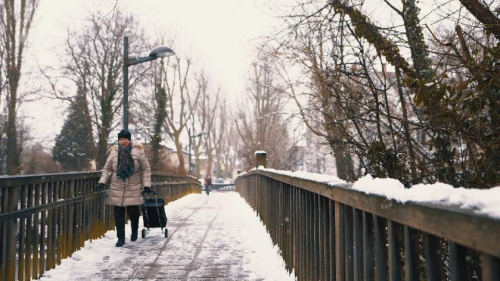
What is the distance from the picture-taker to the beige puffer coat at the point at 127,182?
7.57m

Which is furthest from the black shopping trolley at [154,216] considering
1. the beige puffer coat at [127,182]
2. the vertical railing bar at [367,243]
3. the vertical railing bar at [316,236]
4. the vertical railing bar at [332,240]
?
the vertical railing bar at [367,243]

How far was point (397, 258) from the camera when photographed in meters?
2.04

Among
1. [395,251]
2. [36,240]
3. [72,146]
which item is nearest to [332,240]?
[395,251]

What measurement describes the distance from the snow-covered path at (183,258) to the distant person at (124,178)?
518 millimetres

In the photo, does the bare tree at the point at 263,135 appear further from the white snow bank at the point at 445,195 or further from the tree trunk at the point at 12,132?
the white snow bank at the point at 445,195

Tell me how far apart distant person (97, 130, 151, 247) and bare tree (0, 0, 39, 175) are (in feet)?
73.0

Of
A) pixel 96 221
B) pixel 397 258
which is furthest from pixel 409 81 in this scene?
pixel 96 221

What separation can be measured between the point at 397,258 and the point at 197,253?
503 cm

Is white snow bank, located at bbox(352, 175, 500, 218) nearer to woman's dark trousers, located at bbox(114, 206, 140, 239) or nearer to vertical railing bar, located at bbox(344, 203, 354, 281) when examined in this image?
vertical railing bar, located at bbox(344, 203, 354, 281)

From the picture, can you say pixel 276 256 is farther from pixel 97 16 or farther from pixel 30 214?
pixel 97 16

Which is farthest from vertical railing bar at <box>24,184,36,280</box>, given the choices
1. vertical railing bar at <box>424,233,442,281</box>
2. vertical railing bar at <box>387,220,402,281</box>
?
vertical railing bar at <box>424,233,442,281</box>

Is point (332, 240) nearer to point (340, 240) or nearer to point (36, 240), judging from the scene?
point (340, 240)

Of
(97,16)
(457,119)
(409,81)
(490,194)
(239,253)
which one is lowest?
(239,253)

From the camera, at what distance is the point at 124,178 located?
756 centimetres
